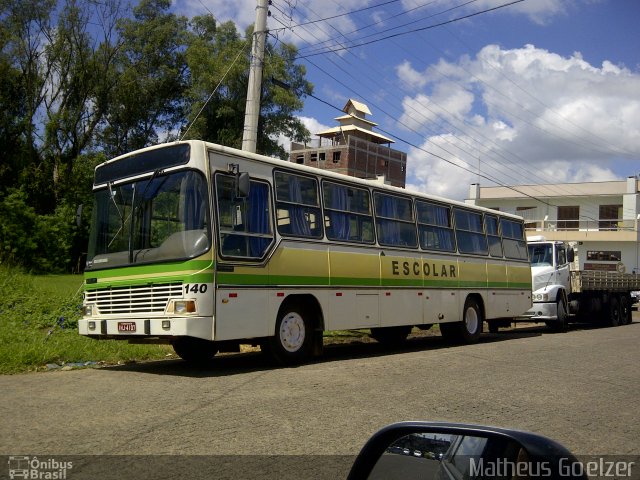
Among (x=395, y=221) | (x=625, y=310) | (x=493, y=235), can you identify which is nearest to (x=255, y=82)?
(x=395, y=221)

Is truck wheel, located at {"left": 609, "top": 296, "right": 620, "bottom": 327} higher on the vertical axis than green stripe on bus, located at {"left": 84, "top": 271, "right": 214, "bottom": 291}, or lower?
lower

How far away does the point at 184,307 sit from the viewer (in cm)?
905

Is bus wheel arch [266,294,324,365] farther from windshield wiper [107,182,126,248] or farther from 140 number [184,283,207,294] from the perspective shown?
windshield wiper [107,182,126,248]

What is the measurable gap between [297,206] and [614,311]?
17625 mm

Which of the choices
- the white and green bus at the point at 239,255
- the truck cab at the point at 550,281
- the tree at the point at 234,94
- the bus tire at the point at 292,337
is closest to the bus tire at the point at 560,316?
the truck cab at the point at 550,281

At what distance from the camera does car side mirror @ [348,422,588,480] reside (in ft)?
6.84

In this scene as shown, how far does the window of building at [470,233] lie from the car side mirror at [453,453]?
13.2 m

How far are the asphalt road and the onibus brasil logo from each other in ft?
0.46

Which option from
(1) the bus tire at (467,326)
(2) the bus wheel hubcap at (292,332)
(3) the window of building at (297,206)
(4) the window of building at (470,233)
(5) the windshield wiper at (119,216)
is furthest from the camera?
(4) the window of building at (470,233)

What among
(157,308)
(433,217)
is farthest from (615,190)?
(157,308)

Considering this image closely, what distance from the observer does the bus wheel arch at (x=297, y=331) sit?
1027 centimetres

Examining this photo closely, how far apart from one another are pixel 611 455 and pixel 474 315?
1041 centimetres

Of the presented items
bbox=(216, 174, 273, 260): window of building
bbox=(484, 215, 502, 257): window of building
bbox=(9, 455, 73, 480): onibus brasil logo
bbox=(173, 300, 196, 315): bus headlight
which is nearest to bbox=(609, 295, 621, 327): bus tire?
bbox=(484, 215, 502, 257): window of building

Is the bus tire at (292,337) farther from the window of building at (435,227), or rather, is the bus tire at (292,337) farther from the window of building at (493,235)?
the window of building at (493,235)
